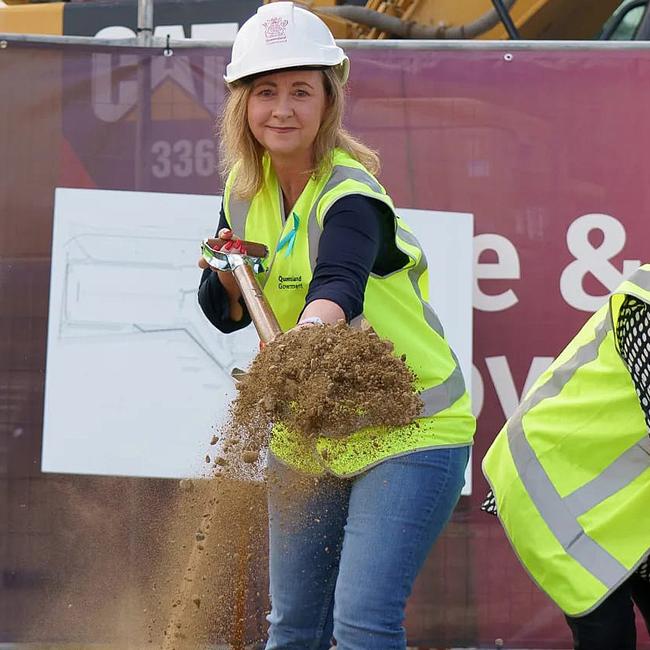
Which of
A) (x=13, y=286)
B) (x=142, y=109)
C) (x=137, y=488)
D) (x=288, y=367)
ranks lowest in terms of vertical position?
(x=137, y=488)

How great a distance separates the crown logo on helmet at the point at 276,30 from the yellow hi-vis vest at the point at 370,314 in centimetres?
31

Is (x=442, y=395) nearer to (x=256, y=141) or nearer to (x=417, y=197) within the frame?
(x=256, y=141)

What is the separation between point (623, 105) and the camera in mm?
4789

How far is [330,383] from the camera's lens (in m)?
2.62

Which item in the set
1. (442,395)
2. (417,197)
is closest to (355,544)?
(442,395)

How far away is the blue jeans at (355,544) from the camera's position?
2857 millimetres

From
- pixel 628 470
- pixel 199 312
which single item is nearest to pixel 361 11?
pixel 199 312

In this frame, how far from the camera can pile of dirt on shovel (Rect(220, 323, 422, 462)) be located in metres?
2.62

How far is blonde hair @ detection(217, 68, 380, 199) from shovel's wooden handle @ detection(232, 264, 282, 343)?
0.97 feet

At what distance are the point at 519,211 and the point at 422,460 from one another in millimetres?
2064

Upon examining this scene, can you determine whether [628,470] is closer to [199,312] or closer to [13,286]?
[199,312]

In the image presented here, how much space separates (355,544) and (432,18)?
4830 mm

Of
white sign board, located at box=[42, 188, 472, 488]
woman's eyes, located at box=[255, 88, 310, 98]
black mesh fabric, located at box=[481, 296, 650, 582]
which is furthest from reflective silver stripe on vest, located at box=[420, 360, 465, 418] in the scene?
white sign board, located at box=[42, 188, 472, 488]

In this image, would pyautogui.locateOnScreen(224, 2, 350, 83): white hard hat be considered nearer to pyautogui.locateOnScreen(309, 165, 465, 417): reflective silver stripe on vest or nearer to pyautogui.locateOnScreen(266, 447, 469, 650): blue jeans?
pyautogui.locateOnScreen(309, 165, 465, 417): reflective silver stripe on vest
